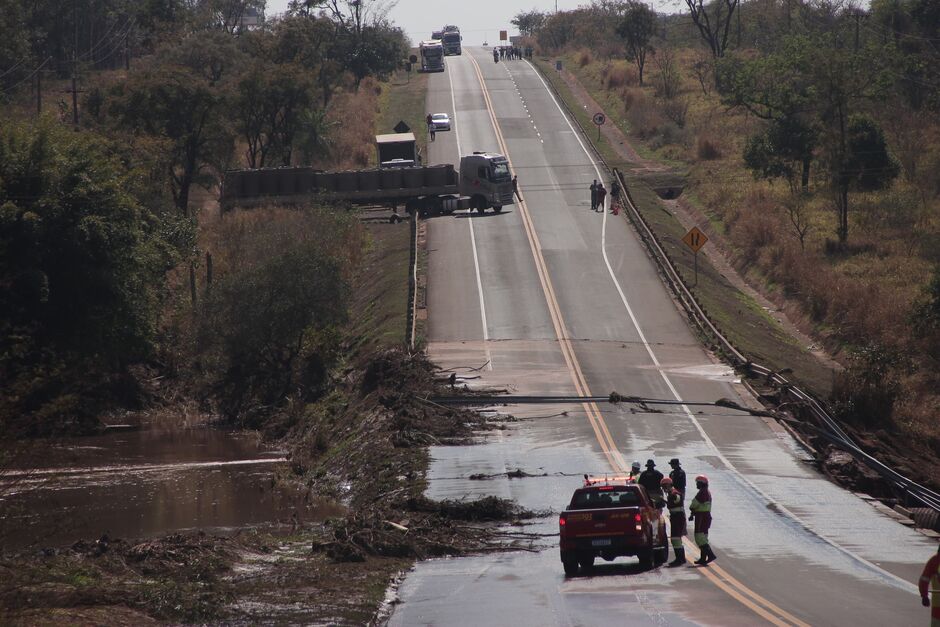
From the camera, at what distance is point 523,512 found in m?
24.9

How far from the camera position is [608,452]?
2988cm

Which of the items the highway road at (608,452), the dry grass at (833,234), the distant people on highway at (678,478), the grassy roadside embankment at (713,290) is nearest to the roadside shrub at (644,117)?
the dry grass at (833,234)

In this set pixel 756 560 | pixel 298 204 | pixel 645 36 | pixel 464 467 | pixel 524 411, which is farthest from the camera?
pixel 645 36

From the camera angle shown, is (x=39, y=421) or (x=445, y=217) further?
(x=445, y=217)

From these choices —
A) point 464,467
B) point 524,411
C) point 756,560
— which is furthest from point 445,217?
point 756,560

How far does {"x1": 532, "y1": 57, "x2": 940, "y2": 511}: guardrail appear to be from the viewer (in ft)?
92.0

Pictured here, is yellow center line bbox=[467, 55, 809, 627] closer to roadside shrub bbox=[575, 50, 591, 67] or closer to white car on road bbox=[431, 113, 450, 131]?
white car on road bbox=[431, 113, 450, 131]

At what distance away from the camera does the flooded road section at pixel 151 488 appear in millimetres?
27453

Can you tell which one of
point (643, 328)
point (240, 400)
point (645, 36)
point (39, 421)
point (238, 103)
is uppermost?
point (645, 36)

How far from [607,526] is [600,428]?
13.2 m

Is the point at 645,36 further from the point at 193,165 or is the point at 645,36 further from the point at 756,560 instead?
the point at 756,560

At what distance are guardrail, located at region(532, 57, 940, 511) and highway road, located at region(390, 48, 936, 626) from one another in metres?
0.68

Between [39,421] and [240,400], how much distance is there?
30.5 metres

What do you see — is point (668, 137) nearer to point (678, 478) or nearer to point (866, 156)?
point (866, 156)
